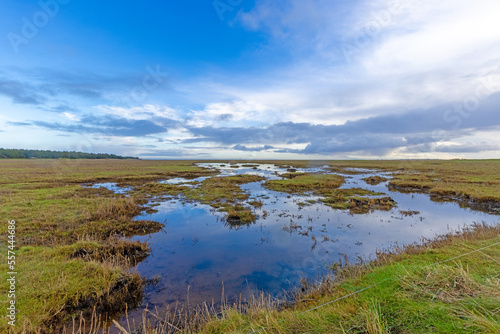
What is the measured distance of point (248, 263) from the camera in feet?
37.4

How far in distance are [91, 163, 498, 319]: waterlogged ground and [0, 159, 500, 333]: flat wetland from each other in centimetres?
8

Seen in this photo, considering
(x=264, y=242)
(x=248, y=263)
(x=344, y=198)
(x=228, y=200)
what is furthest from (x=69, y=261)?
(x=344, y=198)

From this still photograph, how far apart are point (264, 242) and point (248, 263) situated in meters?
2.77

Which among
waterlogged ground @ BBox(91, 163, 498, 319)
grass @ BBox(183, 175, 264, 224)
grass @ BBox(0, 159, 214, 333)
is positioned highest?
grass @ BBox(0, 159, 214, 333)

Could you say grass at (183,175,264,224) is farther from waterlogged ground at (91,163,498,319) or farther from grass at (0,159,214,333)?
grass at (0,159,214,333)

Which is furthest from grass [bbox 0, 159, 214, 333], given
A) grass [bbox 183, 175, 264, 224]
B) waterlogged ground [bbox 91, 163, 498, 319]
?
grass [bbox 183, 175, 264, 224]

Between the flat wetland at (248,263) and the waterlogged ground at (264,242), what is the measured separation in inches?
3.3

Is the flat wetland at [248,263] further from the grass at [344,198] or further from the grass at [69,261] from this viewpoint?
the grass at [344,198]

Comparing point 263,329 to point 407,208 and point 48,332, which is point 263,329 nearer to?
point 48,332

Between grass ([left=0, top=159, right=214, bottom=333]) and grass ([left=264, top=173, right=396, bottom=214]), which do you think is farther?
grass ([left=264, top=173, right=396, bottom=214])

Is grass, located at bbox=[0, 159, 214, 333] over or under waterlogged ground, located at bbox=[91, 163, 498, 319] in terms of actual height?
over

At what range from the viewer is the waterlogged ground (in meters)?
9.41

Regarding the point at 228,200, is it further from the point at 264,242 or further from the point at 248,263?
the point at 248,263

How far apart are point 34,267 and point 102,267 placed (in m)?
2.95
